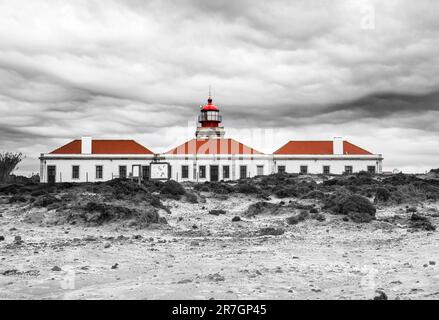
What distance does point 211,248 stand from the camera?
1064 centimetres

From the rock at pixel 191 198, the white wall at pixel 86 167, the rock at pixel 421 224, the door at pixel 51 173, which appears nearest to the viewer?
the rock at pixel 421 224

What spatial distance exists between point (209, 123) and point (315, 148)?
10569 mm

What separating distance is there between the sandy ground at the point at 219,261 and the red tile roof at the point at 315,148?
29.8 meters

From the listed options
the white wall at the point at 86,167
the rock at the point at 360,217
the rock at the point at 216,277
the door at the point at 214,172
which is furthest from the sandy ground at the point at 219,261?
the white wall at the point at 86,167

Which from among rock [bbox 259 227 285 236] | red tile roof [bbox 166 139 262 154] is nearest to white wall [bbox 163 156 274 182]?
red tile roof [bbox 166 139 262 154]

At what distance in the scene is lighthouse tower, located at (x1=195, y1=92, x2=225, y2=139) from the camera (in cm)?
4828

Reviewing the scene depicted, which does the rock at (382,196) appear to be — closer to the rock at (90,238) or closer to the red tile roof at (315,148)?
the rock at (90,238)

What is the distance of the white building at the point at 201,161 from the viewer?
4275cm

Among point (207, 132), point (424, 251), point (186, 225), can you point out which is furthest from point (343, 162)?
point (424, 251)

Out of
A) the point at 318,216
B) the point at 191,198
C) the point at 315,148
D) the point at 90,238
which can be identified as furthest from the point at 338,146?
the point at 90,238

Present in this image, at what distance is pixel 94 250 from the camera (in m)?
10.1

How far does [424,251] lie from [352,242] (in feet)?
7.17

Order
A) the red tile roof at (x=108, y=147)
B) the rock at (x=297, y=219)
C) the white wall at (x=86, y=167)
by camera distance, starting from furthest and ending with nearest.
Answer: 1. the red tile roof at (x=108, y=147)
2. the white wall at (x=86, y=167)
3. the rock at (x=297, y=219)
